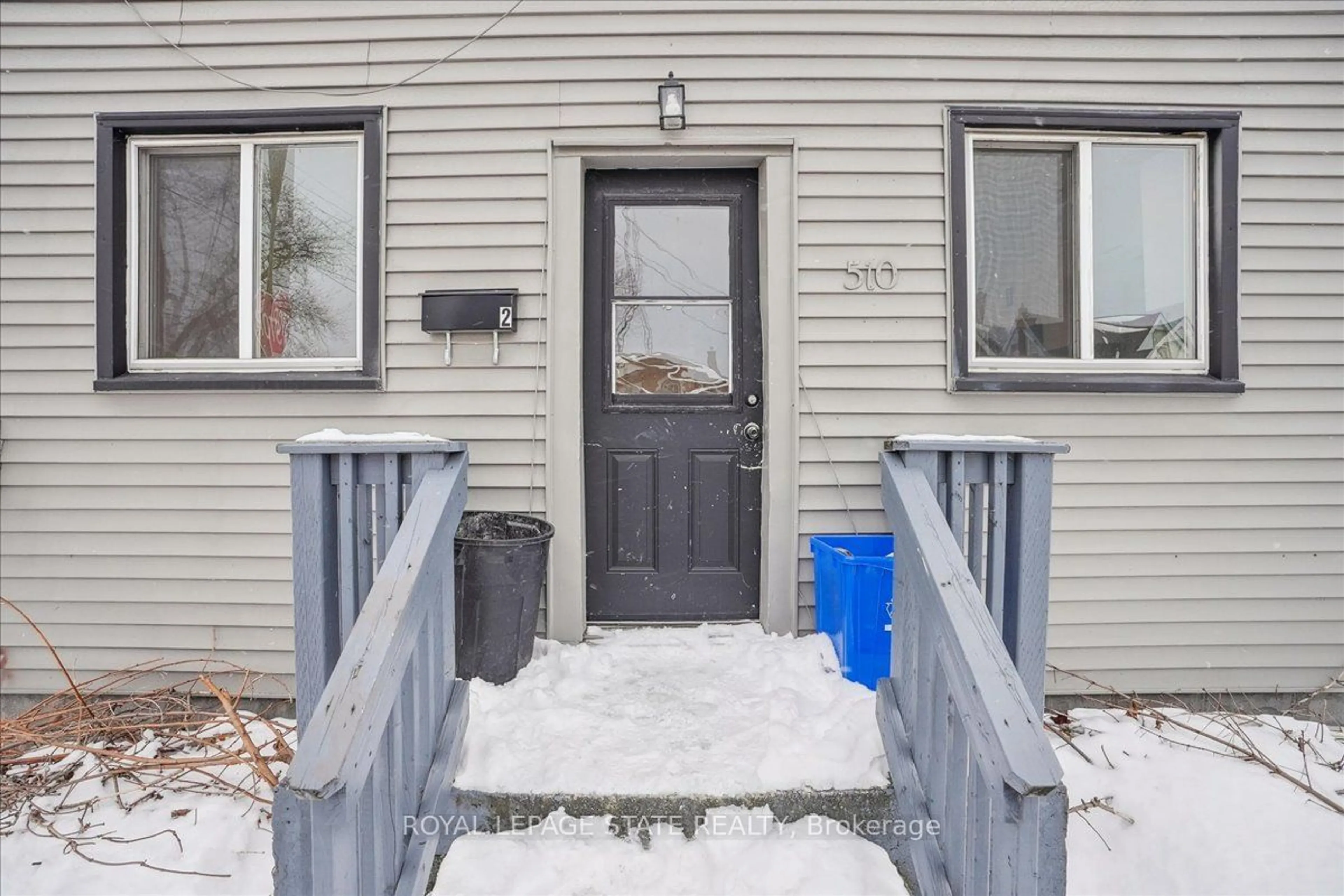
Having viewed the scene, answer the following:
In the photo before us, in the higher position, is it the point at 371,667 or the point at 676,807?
the point at 371,667

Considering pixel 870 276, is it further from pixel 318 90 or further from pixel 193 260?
pixel 193 260

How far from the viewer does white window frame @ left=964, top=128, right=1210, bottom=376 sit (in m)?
2.96

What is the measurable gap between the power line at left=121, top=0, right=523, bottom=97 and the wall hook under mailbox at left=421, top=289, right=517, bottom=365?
3.20ft

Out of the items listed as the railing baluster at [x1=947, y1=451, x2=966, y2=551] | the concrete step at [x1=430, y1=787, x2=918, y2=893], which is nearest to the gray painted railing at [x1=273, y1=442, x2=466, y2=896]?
the concrete step at [x1=430, y1=787, x2=918, y2=893]

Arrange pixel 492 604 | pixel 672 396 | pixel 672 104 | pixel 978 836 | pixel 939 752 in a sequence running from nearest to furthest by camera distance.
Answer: pixel 978 836
pixel 939 752
pixel 492 604
pixel 672 104
pixel 672 396

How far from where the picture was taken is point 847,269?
2.92m

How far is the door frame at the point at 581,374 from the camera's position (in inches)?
114

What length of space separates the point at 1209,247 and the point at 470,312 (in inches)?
130

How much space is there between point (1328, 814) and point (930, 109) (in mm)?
2969

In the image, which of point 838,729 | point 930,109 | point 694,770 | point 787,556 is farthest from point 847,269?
point 694,770

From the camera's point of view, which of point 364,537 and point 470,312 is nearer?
point 364,537

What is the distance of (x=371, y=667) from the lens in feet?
4.97

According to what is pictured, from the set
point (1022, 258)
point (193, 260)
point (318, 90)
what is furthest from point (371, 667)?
point (1022, 258)

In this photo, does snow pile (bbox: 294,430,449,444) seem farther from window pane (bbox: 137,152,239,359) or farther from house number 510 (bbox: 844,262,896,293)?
house number 510 (bbox: 844,262,896,293)
